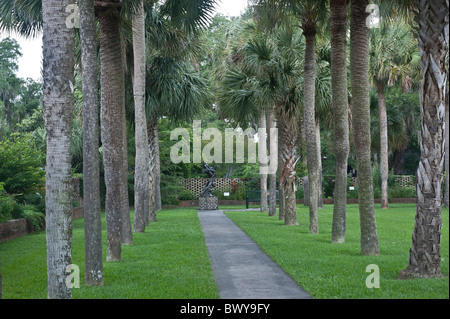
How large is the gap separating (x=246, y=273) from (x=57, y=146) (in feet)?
14.2

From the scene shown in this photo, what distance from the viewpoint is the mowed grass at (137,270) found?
26.3ft

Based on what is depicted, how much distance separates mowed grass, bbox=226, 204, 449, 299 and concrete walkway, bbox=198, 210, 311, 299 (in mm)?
212

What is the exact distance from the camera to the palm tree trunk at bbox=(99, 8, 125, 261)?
36.7ft

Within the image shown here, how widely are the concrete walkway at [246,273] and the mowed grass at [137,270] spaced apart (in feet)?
0.75

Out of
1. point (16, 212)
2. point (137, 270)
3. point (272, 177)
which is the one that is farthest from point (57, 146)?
point (272, 177)

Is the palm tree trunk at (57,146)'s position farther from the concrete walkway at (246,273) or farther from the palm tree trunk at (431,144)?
the palm tree trunk at (431,144)

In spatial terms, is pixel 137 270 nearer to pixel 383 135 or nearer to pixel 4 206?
pixel 4 206

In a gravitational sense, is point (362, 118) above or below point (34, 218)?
above

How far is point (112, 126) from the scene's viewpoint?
1122 centimetres

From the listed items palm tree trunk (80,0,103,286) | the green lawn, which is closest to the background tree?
the green lawn

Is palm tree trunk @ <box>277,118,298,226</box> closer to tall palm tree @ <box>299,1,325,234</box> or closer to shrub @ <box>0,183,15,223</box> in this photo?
tall palm tree @ <box>299,1,325,234</box>

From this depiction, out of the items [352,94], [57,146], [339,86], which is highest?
[339,86]

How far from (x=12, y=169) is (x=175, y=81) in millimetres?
7713
